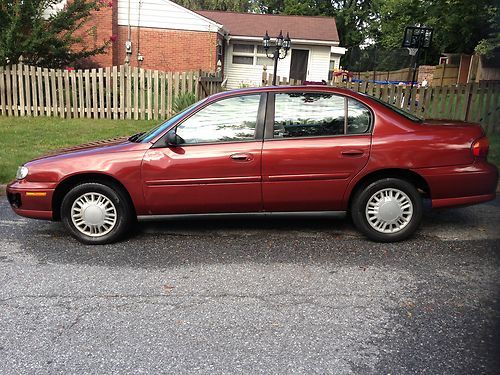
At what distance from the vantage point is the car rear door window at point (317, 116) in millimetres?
4543

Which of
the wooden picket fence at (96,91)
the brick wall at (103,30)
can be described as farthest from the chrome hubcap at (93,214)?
the brick wall at (103,30)

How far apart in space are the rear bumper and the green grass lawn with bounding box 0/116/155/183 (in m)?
5.72

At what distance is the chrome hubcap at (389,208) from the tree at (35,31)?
1249 cm

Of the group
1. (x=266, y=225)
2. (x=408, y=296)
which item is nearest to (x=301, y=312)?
(x=408, y=296)

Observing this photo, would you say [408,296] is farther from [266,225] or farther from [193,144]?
[193,144]

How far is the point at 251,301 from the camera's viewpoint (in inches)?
136

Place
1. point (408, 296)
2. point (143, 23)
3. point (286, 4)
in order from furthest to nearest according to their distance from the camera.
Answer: point (286, 4)
point (143, 23)
point (408, 296)

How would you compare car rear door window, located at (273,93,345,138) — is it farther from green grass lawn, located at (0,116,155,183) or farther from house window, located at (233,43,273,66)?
house window, located at (233,43,273,66)

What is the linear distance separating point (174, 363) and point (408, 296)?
185cm

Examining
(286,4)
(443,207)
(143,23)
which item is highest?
(286,4)

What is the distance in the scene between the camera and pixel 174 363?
269 cm

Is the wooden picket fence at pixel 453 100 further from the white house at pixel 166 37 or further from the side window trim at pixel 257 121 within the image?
the white house at pixel 166 37

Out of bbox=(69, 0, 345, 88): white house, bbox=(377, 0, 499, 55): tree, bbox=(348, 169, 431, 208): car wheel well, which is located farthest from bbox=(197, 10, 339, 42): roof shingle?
bbox=(348, 169, 431, 208): car wheel well

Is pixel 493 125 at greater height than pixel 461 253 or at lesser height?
greater
